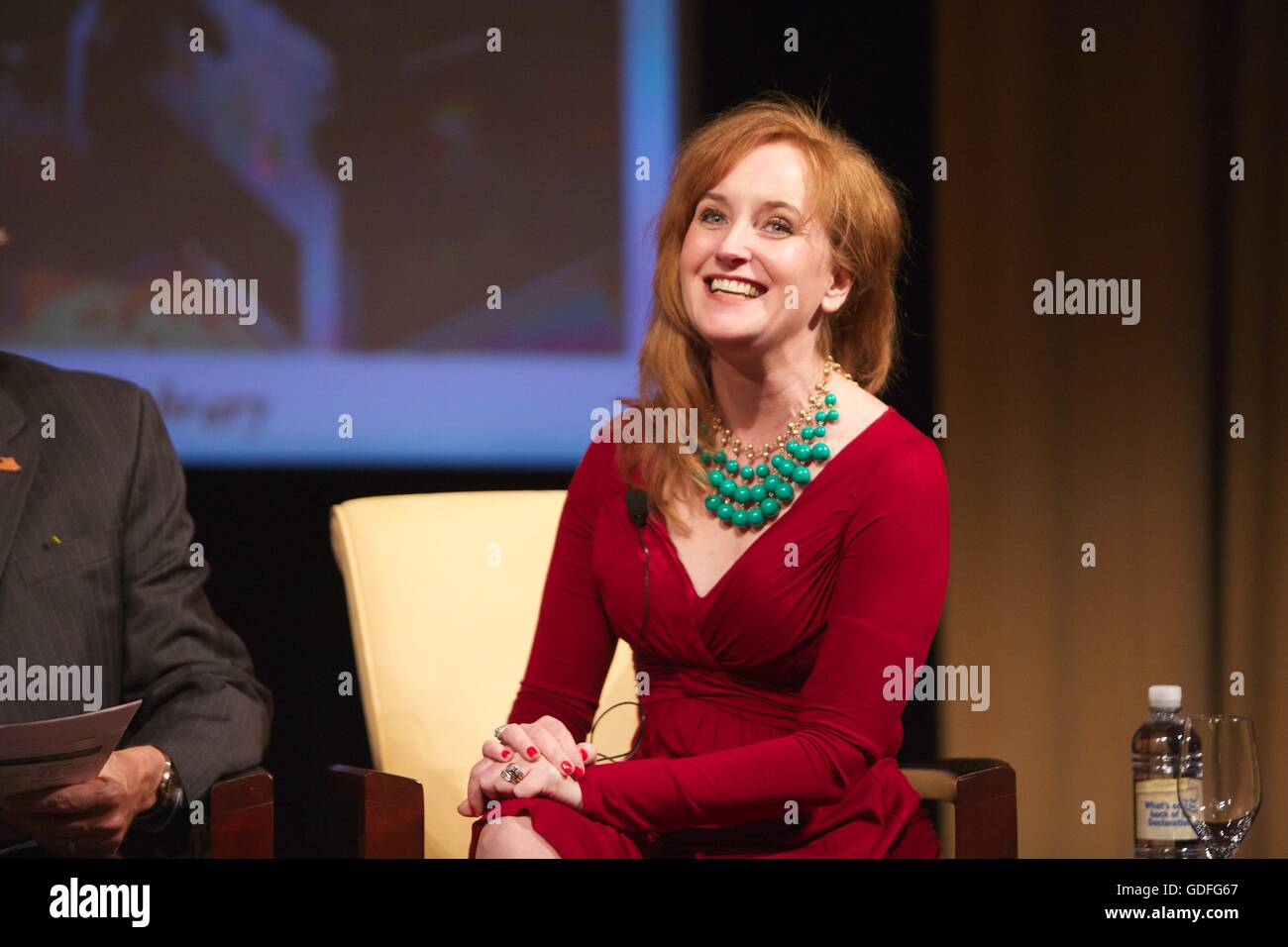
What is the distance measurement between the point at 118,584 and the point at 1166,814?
1.64 meters

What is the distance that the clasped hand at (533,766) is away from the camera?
1.85 metres

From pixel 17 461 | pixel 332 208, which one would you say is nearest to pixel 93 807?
pixel 17 461

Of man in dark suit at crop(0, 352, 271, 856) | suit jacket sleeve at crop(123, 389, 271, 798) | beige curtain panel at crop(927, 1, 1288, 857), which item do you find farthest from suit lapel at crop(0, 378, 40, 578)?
beige curtain panel at crop(927, 1, 1288, 857)

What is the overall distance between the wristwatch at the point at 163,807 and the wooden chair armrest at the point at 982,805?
1.14 meters

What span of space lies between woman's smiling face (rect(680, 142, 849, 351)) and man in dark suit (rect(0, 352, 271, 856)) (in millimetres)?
955

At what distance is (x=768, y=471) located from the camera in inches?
83.8

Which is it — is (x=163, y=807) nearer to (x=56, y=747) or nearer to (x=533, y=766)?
(x=56, y=747)

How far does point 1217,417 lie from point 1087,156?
0.73m

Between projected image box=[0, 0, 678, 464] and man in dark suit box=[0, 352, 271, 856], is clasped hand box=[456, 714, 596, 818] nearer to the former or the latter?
man in dark suit box=[0, 352, 271, 856]

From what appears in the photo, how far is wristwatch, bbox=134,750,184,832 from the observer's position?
2.15m

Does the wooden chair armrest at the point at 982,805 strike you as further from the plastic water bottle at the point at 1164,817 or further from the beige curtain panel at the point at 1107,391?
the beige curtain panel at the point at 1107,391

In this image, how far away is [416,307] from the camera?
3377 mm
